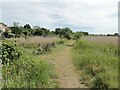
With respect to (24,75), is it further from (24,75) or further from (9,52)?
(9,52)

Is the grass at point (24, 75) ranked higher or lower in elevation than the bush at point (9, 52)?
lower

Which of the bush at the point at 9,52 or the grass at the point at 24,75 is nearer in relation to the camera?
the grass at the point at 24,75

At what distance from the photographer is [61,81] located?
9.34 meters

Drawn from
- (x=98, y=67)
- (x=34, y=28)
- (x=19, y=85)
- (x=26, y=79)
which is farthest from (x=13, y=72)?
(x=34, y=28)

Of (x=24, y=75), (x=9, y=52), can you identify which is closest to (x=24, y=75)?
(x=24, y=75)

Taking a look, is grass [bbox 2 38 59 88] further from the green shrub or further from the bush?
the bush

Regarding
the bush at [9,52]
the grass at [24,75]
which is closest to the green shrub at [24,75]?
the grass at [24,75]

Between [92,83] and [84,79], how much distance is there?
116cm

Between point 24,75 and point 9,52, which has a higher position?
point 9,52

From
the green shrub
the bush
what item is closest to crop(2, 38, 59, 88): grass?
the green shrub

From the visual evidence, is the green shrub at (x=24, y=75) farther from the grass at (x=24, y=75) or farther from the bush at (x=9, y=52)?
the bush at (x=9, y=52)

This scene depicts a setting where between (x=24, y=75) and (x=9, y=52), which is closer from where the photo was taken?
(x=24, y=75)

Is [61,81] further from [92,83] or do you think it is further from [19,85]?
[19,85]

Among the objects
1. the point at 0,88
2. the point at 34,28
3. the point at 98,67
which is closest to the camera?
the point at 0,88
